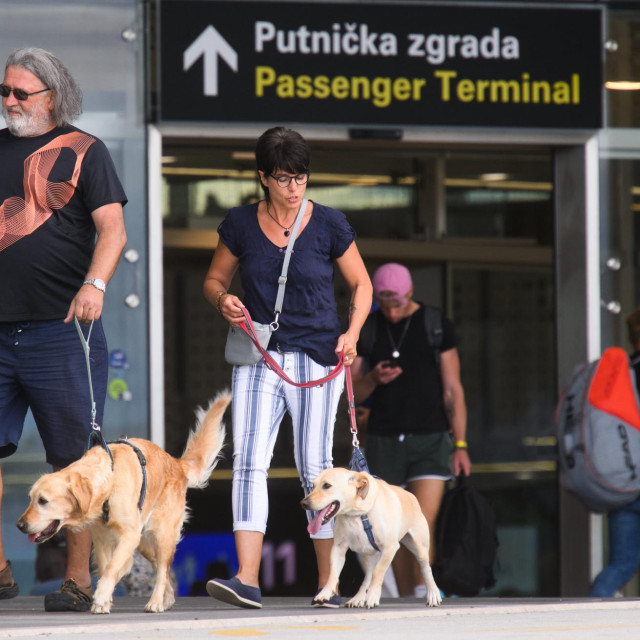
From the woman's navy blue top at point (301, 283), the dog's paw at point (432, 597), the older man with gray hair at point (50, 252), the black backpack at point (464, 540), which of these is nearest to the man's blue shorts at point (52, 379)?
the older man with gray hair at point (50, 252)

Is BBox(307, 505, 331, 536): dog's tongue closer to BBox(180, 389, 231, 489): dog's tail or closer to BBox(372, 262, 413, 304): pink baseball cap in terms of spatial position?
BBox(180, 389, 231, 489): dog's tail

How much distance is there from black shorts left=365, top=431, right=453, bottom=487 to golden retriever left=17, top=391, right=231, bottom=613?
221 cm

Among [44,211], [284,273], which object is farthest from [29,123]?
[284,273]

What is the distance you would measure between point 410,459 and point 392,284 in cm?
98

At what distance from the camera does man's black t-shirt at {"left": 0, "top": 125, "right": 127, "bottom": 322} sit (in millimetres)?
5117

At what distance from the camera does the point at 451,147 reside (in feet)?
27.2

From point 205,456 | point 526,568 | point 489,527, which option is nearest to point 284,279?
point 205,456

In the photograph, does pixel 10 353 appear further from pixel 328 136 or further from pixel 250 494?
pixel 328 136

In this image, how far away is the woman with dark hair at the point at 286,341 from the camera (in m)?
5.34

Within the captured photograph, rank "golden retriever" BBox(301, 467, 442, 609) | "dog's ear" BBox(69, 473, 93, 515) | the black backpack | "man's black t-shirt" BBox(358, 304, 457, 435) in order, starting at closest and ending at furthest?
"dog's ear" BBox(69, 473, 93, 515) < "golden retriever" BBox(301, 467, 442, 609) < "man's black t-shirt" BBox(358, 304, 457, 435) < the black backpack

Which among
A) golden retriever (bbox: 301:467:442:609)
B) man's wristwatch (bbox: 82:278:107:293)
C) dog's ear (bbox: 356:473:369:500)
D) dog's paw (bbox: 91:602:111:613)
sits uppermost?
man's wristwatch (bbox: 82:278:107:293)

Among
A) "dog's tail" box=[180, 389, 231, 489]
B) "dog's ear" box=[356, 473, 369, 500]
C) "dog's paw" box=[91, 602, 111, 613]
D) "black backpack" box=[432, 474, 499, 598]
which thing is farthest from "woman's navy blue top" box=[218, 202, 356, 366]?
"black backpack" box=[432, 474, 499, 598]

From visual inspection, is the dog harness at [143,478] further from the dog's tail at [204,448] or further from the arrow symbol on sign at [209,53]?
the arrow symbol on sign at [209,53]

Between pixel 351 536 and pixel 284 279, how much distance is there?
1.03 m
